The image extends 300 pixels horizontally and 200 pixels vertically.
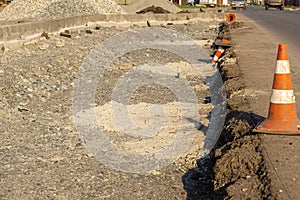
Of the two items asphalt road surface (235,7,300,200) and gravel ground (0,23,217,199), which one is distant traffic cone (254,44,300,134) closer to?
asphalt road surface (235,7,300,200)

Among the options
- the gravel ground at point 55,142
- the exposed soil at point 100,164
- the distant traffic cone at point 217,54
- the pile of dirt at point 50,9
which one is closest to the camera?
the exposed soil at point 100,164

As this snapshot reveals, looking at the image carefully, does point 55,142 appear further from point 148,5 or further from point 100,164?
point 148,5

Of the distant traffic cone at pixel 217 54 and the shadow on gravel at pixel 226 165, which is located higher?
the shadow on gravel at pixel 226 165

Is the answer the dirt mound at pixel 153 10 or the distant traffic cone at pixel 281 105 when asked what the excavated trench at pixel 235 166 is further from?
the dirt mound at pixel 153 10

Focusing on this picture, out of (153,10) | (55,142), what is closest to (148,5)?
(153,10)

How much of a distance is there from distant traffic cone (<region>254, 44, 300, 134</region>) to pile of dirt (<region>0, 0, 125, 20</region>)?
21250mm

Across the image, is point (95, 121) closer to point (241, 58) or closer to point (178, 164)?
point (178, 164)

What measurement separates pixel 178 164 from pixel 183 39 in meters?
16.7

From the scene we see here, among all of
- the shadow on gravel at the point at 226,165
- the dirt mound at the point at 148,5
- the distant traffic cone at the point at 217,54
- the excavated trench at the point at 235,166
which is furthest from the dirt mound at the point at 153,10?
the shadow on gravel at the point at 226,165

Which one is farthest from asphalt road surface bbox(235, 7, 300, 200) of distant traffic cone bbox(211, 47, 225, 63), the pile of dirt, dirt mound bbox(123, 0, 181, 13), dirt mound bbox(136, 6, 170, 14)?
dirt mound bbox(123, 0, 181, 13)

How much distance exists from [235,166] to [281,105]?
39.3 inches

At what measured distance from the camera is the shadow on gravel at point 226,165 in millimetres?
4828

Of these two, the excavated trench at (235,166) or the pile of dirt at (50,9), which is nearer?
the excavated trench at (235,166)

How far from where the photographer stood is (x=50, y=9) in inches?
1075
